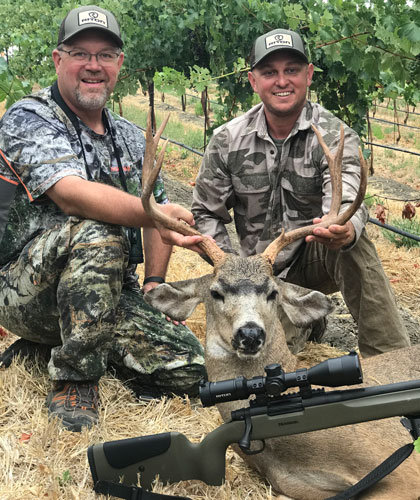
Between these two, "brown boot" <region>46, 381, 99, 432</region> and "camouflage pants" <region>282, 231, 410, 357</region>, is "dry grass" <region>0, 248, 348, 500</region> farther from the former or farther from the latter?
"camouflage pants" <region>282, 231, 410, 357</region>

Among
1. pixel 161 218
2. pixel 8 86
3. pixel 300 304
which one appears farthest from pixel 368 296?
pixel 8 86

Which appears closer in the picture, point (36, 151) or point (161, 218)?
point (161, 218)

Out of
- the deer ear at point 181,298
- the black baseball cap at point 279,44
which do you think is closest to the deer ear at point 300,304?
the deer ear at point 181,298

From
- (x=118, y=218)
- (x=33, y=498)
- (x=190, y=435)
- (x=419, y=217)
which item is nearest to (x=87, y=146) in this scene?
(x=118, y=218)

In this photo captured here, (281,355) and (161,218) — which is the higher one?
(161,218)

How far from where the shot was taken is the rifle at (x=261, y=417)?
9.12 feet

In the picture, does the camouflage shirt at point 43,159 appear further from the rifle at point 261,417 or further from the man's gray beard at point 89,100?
the rifle at point 261,417

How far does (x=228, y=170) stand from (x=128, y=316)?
1.32 metres

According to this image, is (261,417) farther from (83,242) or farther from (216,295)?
(83,242)

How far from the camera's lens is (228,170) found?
5016 millimetres

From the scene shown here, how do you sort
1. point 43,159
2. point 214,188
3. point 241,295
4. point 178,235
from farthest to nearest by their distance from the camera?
point 214,188, point 43,159, point 178,235, point 241,295

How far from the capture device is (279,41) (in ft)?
15.5

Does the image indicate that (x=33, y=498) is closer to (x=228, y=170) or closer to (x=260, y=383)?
(x=260, y=383)

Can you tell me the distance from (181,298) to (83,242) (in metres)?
0.71
